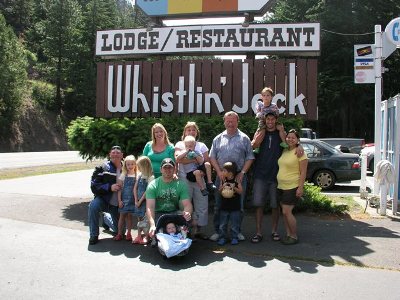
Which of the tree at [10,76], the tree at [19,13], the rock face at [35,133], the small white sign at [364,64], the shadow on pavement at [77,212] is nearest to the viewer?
the shadow on pavement at [77,212]

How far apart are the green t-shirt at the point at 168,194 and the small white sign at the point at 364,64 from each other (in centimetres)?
475

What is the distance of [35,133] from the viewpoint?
43.2 meters

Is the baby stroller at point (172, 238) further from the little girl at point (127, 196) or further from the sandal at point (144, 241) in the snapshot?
the little girl at point (127, 196)

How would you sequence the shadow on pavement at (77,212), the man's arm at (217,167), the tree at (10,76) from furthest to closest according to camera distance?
the tree at (10,76) → the shadow on pavement at (77,212) → the man's arm at (217,167)

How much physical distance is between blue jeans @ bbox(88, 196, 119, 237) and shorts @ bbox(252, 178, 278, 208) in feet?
6.82

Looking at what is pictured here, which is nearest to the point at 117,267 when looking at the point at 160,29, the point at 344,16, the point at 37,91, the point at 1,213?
the point at 1,213

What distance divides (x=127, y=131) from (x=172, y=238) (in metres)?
3.70

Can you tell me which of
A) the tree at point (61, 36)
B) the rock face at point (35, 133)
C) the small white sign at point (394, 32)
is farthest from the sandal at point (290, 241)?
the tree at point (61, 36)

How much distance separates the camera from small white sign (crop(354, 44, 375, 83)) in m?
8.64

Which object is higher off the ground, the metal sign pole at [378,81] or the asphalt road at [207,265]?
the metal sign pole at [378,81]

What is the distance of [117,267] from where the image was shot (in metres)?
5.08

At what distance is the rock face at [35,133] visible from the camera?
3959 cm

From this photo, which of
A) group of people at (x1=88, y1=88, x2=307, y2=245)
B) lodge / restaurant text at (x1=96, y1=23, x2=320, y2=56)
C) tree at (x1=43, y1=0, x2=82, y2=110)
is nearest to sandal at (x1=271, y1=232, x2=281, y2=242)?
group of people at (x1=88, y1=88, x2=307, y2=245)

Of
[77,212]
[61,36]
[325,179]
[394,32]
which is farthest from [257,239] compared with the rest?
[61,36]
